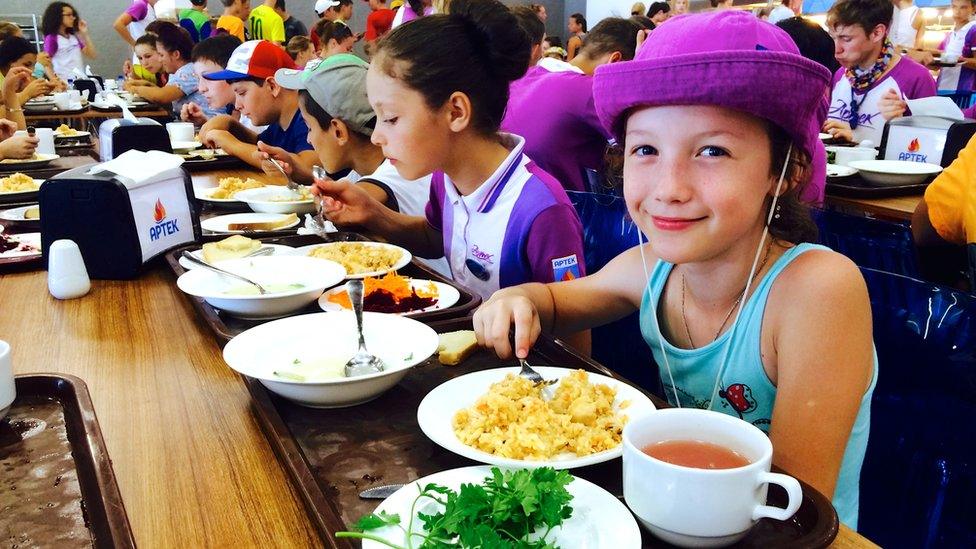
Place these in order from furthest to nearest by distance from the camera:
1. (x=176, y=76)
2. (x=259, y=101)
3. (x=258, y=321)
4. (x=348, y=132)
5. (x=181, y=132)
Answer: (x=176, y=76)
(x=181, y=132)
(x=259, y=101)
(x=348, y=132)
(x=258, y=321)

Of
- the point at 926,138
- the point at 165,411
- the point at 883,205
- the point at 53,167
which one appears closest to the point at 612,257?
the point at 165,411

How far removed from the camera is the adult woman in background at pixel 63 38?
9.36 meters

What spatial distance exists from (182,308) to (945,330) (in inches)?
57.5

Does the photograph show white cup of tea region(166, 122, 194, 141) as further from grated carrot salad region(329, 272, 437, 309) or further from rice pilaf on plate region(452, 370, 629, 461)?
rice pilaf on plate region(452, 370, 629, 461)

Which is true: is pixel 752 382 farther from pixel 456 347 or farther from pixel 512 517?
pixel 512 517

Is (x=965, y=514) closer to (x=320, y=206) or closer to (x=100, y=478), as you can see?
(x=100, y=478)

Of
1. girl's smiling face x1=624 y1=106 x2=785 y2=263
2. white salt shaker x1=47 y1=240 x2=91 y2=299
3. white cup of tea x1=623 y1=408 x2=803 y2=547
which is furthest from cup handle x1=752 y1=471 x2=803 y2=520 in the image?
white salt shaker x1=47 y1=240 x2=91 y2=299

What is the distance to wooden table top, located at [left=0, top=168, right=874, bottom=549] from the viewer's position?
847 millimetres

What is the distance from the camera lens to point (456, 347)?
1268 mm

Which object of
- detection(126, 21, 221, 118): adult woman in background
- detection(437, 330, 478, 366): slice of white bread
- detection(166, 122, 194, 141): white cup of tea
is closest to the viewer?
detection(437, 330, 478, 366): slice of white bread

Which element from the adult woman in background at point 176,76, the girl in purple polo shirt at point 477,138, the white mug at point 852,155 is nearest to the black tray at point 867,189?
the white mug at point 852,155

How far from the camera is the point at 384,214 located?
233 cm

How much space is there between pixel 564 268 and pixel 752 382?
Result: 0.61 m

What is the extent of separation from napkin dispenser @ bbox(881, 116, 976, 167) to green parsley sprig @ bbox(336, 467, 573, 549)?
11.1 feet
